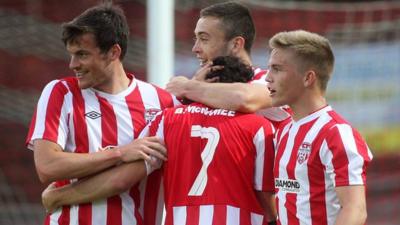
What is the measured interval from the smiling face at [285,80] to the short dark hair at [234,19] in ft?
2.15

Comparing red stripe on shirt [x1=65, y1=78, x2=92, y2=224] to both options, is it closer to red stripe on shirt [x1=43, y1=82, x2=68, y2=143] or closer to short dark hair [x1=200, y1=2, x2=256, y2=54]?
red stripe on shirt [x1=43, y1=82, x2=68, y2=143]

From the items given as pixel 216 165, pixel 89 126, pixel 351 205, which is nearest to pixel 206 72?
A: pixel 216 165

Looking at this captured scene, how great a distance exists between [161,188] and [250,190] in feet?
1.63

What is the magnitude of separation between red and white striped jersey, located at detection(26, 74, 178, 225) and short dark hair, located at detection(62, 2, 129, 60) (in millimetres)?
225

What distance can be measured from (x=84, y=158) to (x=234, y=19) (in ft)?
3.66

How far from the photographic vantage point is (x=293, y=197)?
152 inches

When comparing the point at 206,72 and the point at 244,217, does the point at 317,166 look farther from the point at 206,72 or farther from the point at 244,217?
the point at 206,72

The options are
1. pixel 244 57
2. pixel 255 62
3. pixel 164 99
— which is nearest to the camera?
pixel 164 99

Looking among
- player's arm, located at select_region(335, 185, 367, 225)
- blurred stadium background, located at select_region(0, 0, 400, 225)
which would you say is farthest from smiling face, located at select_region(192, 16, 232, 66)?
blurred stadium background, located at select_region(0, 0, 400, 225)

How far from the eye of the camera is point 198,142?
159 inches

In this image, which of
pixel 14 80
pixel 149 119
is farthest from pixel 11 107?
pixel 149 119

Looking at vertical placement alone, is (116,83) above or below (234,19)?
below

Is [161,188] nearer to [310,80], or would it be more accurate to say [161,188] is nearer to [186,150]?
[186,150]

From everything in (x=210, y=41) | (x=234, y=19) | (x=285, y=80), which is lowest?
(x=285, y=80)
